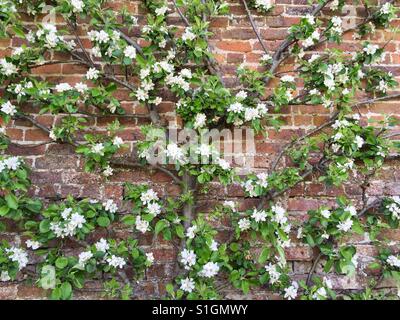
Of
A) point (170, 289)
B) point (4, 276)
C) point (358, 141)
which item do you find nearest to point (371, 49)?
point (358, 141)

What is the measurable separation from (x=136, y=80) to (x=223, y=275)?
3.15 feet

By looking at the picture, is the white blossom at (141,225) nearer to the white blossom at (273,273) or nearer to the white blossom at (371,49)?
the white blossom at (273,273)

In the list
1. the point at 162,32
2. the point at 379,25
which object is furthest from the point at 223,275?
the point at 379,25

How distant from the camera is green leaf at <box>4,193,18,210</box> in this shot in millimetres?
1630

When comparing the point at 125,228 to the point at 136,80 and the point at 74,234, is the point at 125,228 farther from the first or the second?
the point at 136,80

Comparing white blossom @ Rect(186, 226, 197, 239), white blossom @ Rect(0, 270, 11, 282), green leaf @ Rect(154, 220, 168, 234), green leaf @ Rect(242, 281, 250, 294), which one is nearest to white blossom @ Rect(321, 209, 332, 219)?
green leaf @ Rect(242, 281, 250, 294)

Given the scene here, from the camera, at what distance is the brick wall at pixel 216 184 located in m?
1.80

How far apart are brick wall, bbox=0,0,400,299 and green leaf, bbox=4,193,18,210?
162mm

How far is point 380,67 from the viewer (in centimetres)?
200

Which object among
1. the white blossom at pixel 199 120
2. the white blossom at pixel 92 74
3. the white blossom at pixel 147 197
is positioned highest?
the white blossom at pixel 92 74

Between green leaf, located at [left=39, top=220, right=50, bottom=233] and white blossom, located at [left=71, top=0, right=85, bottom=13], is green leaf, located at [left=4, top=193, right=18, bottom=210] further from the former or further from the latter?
white blossom, located at [left=71, top=0, right=85, bottom=13]

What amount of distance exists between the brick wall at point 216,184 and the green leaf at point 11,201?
0.53ft

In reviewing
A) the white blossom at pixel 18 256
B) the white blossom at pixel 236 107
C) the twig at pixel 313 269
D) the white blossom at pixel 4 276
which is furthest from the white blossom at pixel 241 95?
the white blossom at pixel 4 276

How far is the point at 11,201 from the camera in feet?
5.38
